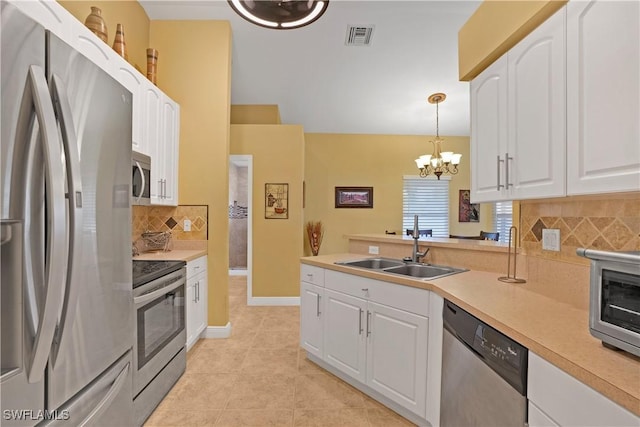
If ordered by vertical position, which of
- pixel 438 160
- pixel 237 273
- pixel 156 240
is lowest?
pixel 237 273

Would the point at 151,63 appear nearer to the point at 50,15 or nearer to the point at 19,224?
the point at 50,15

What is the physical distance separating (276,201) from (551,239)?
11.6ft

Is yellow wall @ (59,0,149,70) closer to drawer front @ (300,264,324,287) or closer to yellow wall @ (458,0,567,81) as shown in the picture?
drawer front @ (300,264,324,287)

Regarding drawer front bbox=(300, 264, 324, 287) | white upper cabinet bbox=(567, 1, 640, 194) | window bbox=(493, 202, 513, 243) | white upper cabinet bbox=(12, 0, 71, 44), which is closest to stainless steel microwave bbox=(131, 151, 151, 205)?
white upper cabinet bbox=(12, 0, 71, 44)

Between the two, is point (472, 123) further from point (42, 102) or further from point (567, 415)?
point (42, 102)

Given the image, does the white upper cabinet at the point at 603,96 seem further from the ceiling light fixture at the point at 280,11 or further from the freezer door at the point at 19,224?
the freezer door at the point at 19,224

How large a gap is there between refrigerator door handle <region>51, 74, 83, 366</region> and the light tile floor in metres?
1.32

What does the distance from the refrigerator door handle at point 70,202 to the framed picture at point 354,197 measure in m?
5.19

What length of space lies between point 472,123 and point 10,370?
7.55 ft

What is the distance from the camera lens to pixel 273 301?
14.9ft

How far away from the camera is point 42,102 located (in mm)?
886

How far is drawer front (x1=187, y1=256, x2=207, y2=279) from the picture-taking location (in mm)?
2733

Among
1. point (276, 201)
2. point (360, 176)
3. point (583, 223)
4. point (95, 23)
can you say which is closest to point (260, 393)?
point (583, 223)

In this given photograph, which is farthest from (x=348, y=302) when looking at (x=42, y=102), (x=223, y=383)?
(x=42, y=102)
